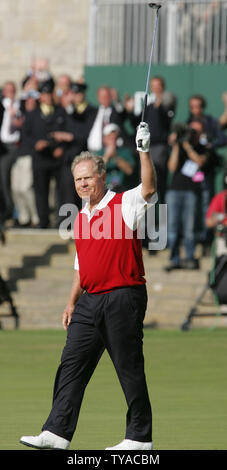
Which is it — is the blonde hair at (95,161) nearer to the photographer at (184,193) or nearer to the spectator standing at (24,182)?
the photographer at (184,193)

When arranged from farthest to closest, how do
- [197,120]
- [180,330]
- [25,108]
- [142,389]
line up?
[25,108] → [197,120] → [180,330] → [142,389]

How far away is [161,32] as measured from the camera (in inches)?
915

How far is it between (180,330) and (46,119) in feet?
17.0

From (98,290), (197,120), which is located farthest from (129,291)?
(197,120)

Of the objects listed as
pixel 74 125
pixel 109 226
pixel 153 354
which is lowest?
pixel 153 354

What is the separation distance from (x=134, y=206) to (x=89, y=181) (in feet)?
1.18

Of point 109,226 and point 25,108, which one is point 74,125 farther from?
point 109,226

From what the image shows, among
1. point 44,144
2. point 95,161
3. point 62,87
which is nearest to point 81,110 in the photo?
point 44,144

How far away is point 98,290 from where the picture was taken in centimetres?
776

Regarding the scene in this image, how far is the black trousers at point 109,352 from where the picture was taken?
7645mm

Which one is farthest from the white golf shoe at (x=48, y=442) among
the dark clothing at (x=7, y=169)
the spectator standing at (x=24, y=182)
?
the dark clothing at (x=7, y=169)

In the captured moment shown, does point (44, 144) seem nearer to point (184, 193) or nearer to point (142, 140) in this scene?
point (184, 193)

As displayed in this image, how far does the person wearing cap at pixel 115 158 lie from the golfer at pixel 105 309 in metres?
11.5

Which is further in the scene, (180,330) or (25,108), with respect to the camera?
(25,108)
